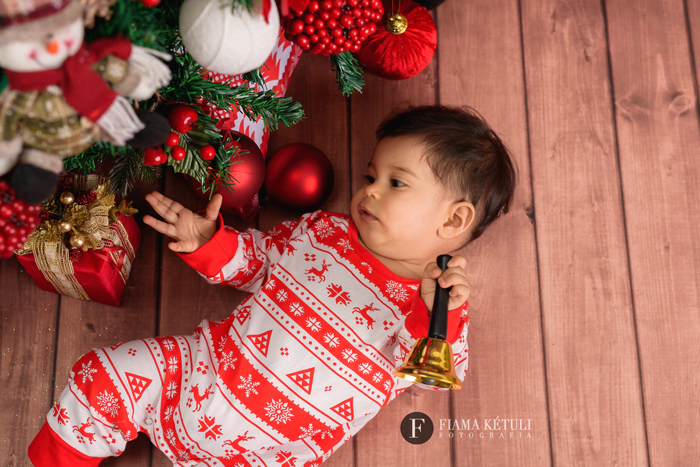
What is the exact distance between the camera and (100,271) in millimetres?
922

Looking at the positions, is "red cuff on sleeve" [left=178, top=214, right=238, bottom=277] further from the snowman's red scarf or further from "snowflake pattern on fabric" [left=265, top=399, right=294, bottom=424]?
the snowman's red scarf

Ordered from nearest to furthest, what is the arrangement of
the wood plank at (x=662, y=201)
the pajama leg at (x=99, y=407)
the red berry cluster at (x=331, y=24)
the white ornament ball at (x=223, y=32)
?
the white ornament ball at (x=223, y=32), the red berry cluster at (x=331, y=24), the pajama leg at (x=99, y=407), the wood plank at (x=662, y=201)

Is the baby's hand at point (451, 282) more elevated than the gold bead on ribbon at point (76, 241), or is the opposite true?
the gold bead on ribbon at point (76, 241)

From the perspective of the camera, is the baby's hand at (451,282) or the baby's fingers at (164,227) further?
the baby's fingers at (164,227)

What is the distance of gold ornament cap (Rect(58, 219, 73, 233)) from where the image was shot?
0.85 meters

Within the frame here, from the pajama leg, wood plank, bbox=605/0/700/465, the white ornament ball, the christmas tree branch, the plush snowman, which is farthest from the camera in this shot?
wood plank, bbox=605/0/700/465

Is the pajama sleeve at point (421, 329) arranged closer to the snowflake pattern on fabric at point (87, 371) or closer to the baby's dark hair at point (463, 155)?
the baby's dark hair at point (463, 155)

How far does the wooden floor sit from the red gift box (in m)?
0.05

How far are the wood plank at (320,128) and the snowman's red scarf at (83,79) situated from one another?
707 millimetres

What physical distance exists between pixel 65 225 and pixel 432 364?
26.3 inches

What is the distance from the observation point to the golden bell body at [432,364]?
0.67 meters

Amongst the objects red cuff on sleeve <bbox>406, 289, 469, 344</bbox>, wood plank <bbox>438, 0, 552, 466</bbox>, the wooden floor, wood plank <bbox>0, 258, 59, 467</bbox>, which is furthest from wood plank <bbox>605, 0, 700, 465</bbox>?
wood plank <bbox>0, 258, 59, 467</bbox>

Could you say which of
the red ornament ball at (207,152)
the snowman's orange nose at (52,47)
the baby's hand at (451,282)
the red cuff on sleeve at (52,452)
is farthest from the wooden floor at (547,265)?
the snowman's orange nose at (52,47)

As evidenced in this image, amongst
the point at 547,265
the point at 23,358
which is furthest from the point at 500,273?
the point at 23,358
